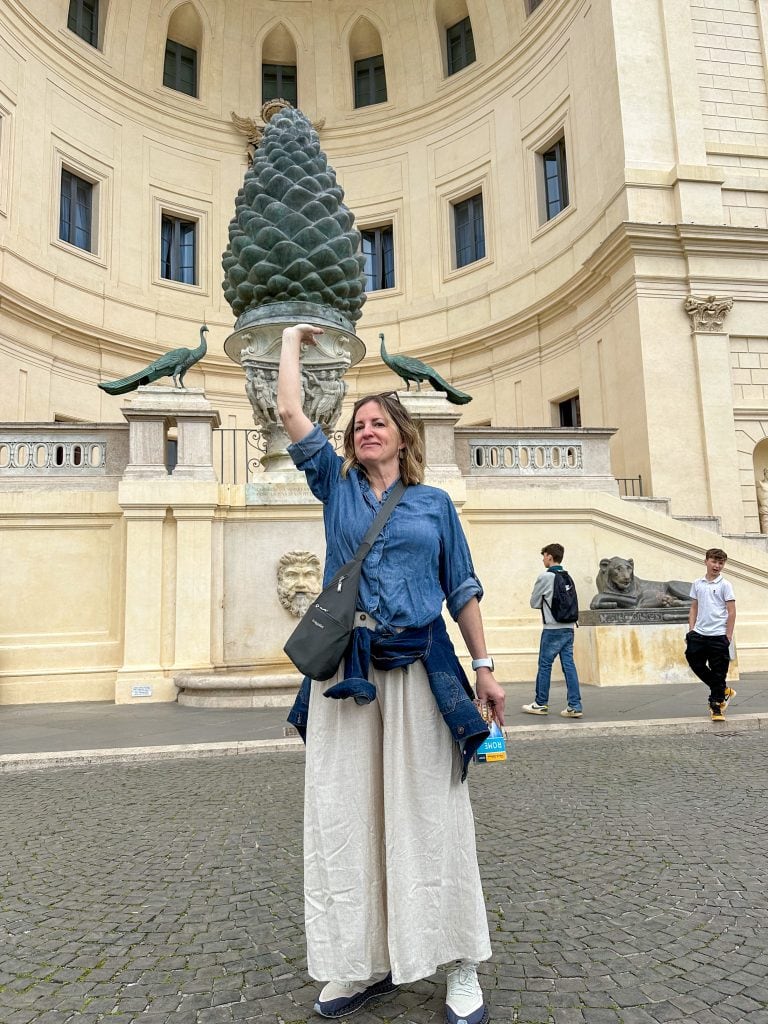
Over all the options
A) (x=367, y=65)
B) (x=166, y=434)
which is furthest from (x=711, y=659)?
(x=367, y=65)

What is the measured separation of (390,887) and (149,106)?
26.2 metres

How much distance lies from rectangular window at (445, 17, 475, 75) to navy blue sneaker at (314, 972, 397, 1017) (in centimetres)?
2655

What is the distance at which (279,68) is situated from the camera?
85.1ft

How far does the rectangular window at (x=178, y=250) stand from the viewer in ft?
78.9

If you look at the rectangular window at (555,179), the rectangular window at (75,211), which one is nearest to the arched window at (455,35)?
the rectangular window at (555,179)

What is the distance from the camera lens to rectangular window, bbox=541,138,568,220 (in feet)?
69.7

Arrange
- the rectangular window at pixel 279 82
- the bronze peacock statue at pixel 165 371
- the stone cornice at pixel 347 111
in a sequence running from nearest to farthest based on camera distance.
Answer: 1. the bronze peacock statue at pixel 165 371
2. the stone cornice at pixel 347 111
3. the rectangular window at pixel 279 82

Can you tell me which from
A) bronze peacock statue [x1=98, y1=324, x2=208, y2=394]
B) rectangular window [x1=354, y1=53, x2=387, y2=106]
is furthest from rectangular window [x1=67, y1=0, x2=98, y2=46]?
bronze peacock statue [x1=98, y1=324, x2=208, y2=394]

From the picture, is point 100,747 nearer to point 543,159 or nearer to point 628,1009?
point 628,1009

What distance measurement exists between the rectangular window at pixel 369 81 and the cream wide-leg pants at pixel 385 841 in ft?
88.8

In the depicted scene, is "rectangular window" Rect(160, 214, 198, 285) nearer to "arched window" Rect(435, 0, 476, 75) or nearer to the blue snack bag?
"arched window" Rect(435, 0, 476, 75)

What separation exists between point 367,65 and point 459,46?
3.23m

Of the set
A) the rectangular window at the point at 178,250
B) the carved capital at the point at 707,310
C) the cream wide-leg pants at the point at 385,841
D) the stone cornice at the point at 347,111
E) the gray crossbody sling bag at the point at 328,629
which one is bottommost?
the cream wide-leg pants at the point at 385,841

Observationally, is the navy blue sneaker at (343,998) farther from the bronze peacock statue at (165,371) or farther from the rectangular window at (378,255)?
the rectangular window at (378,255)
